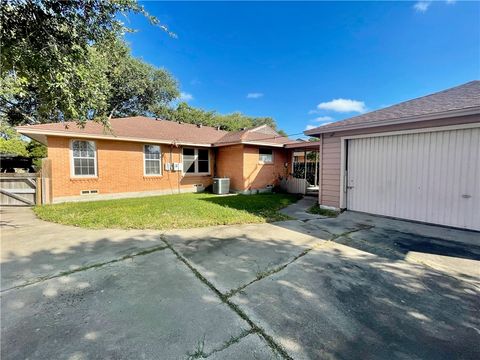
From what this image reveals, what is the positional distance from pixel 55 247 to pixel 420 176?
8103 mm

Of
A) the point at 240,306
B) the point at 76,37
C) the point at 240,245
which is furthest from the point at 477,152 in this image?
the point at 76,37

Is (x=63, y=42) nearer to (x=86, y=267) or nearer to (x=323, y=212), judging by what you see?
(x=86, y=267)

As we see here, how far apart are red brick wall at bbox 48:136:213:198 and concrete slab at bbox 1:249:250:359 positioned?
24.7 feet

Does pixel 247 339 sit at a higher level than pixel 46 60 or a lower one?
lower

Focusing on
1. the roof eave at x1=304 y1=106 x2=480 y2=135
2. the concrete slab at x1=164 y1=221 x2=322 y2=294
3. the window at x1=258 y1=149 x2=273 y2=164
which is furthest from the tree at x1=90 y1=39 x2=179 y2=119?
the concrete slab at x1=164 y1=221 x2=322 y2=294

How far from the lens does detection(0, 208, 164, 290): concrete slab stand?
10.5 feet


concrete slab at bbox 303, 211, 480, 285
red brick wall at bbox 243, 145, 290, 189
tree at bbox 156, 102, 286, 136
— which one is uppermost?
tree at bbox 156, 102, 286, 136

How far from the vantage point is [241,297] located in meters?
2.53

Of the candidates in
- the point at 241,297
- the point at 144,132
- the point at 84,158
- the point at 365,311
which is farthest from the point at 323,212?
the point at 84,158

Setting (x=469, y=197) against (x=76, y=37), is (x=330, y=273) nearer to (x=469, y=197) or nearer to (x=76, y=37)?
(x=469, y=197)

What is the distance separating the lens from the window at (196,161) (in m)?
11.9

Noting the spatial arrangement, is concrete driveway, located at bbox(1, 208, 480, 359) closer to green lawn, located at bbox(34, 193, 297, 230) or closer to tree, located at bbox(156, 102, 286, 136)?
green lawn, located at bbox(34, 193, 297, 230)

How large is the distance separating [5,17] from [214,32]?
34.6 feet

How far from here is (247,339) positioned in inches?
74.9
